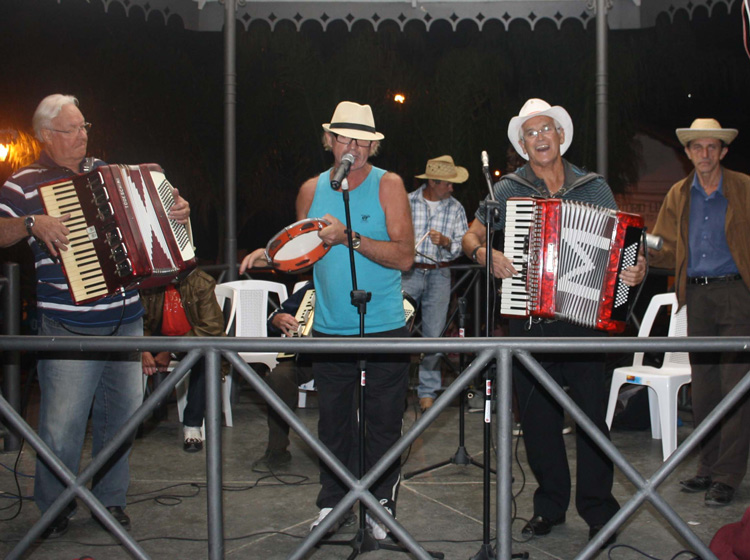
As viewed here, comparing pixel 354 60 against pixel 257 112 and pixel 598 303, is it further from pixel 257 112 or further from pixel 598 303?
pixel 598 303

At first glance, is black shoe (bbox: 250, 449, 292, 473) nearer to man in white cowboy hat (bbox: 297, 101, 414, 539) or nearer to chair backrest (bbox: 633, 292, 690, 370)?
man in white cowboy hat (bbox: 297, 101, 414, 539)

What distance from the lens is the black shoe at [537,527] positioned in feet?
11.7

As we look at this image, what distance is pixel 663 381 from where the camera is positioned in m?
4.99

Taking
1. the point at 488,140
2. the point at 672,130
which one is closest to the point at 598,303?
the point at 488,140

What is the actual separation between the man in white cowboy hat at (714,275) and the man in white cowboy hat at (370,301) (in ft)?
5.30

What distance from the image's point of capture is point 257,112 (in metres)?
12.3

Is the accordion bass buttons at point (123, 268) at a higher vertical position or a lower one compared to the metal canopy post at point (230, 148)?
lower

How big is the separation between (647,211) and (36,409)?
9.34m

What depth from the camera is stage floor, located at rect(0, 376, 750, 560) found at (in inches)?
137

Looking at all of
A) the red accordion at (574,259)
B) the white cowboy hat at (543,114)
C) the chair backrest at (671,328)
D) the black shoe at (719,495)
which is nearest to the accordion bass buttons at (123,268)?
the red accordion at (574,259)

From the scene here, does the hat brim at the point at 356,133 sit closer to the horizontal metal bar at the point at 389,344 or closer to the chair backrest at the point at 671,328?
the horizontal metal bar at the point at 389,344

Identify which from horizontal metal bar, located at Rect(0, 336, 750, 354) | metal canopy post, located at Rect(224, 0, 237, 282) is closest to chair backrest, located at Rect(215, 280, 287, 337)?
metal canopy post, located at Rect(224, 0, 237, 282)

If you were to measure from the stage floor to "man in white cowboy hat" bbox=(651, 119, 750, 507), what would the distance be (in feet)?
0.69

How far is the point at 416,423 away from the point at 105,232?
1589 mm
